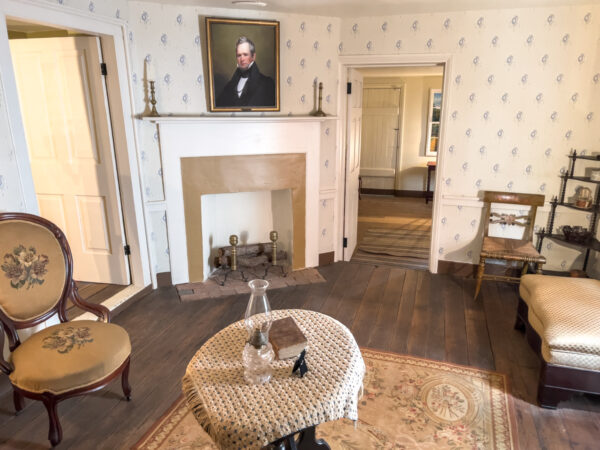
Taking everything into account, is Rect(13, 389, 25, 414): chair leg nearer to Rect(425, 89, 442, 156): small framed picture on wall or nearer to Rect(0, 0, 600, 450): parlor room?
Rect(0, 0, 600, 450): parlor room

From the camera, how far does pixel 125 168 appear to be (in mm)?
3447

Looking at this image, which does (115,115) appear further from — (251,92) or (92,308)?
(92,308)

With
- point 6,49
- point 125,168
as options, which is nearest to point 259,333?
point 6,49

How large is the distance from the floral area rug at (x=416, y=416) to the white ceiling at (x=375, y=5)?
107 inches

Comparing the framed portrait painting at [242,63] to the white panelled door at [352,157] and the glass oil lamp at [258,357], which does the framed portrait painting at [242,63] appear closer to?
the white panelled door at [352,157]

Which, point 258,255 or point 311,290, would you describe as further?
point 258,255

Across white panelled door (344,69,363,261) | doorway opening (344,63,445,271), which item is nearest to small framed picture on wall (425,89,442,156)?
doorway opening (344,63,445,271)

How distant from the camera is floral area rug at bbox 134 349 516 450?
210 cm

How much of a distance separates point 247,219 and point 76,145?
5.59 ft

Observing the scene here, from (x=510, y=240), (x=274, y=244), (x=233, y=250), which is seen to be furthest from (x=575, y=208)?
(x=233, y=250)

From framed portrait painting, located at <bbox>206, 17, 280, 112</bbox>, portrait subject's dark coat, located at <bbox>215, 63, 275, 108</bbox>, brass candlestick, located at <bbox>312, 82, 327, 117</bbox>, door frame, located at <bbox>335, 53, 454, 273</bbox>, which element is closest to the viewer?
framed portrait painting, located at <bbox>206, 17, 280, 112</bbox>

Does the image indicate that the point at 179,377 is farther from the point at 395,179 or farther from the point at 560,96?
the point at 395,179

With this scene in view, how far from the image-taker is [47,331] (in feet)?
7.25

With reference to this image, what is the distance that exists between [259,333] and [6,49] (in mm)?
2083
